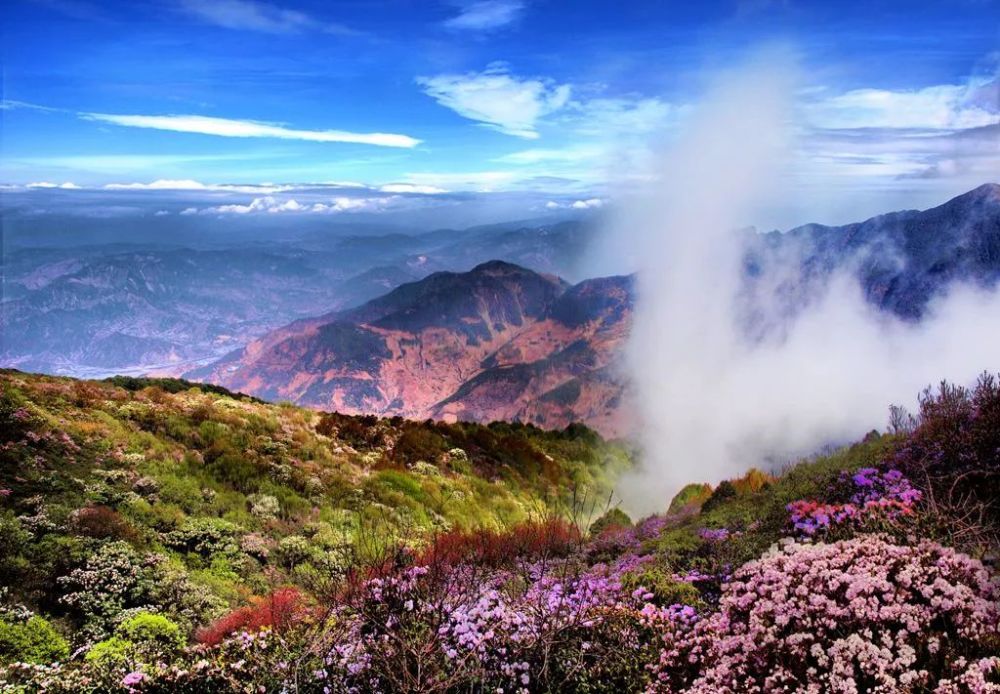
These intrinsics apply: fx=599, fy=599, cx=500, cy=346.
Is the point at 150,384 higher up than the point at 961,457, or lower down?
lower down

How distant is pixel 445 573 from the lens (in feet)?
23.7

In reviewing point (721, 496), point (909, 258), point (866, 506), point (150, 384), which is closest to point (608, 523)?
point (721, 496)

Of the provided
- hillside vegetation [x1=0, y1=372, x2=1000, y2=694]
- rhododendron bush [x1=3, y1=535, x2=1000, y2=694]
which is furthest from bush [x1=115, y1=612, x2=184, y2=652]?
rhododendron bush [x1=3, y1=535, x2=1000, y2=694]

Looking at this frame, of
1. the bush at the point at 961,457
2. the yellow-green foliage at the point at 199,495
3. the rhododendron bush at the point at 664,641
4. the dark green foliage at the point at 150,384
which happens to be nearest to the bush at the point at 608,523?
the yellow-green foliage at the point at 199,495

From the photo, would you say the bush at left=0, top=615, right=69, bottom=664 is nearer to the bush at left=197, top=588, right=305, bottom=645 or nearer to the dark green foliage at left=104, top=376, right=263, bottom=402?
the bush at left=197, top=588, right=305, bottom=645

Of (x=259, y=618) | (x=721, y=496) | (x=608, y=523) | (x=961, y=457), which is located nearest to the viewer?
(x=259, y=618)

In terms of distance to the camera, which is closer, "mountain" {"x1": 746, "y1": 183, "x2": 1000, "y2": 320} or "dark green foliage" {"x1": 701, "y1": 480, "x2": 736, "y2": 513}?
"dark green foliage" {"x1": 701, "y1": 480, "x2": 736, "y2": 513}

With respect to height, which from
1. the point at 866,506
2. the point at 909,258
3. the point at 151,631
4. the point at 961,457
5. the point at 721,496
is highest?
the point at 909,258

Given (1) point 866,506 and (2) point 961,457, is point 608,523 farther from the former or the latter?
(1) point 866,506

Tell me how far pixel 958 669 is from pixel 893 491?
463cm

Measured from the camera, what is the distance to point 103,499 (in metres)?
11.8

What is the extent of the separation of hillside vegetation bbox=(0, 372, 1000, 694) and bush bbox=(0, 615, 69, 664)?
0.03 meters

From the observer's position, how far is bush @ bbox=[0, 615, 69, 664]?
24.4ft

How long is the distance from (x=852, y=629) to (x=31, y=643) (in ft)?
31.0
